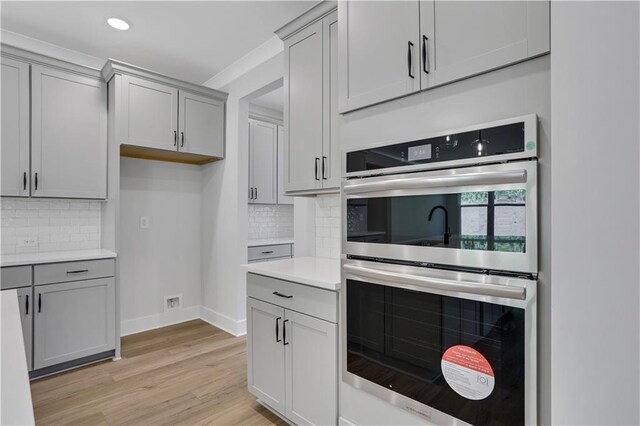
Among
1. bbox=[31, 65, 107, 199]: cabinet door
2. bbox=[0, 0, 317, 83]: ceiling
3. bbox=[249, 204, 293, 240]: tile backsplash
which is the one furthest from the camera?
bbox=[249, 204, 293, 240]: tile backsplash

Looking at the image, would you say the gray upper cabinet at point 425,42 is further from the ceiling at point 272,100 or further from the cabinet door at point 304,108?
the ceiling at point 272,100

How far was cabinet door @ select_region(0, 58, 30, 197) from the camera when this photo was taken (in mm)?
2613

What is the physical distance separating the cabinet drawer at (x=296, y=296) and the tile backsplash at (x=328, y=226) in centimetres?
64

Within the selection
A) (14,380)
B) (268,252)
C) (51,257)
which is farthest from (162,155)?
(14,380)

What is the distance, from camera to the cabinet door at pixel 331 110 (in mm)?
2023

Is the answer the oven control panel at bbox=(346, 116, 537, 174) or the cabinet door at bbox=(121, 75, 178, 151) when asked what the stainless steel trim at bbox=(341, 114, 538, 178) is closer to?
the oven control panel at bbox=(346, 116, 537, 174)

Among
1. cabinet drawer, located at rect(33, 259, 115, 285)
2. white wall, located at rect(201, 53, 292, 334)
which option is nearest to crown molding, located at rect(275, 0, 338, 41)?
white wall, located at rect(201, 53, 292, 334)

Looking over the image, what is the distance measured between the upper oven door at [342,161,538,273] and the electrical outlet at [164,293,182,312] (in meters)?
2.98

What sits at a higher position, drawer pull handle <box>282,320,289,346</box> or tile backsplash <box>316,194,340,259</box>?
tile backsplash <box>316,194,340,259</box>

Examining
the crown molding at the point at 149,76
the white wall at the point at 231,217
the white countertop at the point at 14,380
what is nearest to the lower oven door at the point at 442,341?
the white countertop at the point at 14,380

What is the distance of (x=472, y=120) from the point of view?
1263 mm
